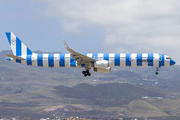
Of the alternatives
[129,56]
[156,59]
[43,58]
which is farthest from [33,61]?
[156,59]

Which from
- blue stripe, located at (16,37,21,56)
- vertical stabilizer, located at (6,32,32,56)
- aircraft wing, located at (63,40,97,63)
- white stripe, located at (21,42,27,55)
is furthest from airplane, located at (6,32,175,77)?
blue stripe, located at (16,37,21,56)

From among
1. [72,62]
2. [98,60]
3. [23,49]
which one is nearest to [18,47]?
[23,49]

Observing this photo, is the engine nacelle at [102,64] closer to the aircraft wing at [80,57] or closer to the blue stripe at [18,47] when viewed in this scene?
the aircraft wing at [80,57]

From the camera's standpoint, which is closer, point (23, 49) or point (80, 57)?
point (80, 57)

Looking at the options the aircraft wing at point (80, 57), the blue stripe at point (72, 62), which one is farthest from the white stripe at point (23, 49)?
the aircraft wing at point (80, 57)

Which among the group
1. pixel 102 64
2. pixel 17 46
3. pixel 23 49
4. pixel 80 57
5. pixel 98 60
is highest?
pixel 17 46

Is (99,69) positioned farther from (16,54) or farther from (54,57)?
(16,54)

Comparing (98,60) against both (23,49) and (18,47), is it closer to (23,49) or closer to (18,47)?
(23,49)

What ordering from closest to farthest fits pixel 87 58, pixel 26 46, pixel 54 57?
1. pixel 87 58
2. pixel 54 57
3. pixel 26 46
